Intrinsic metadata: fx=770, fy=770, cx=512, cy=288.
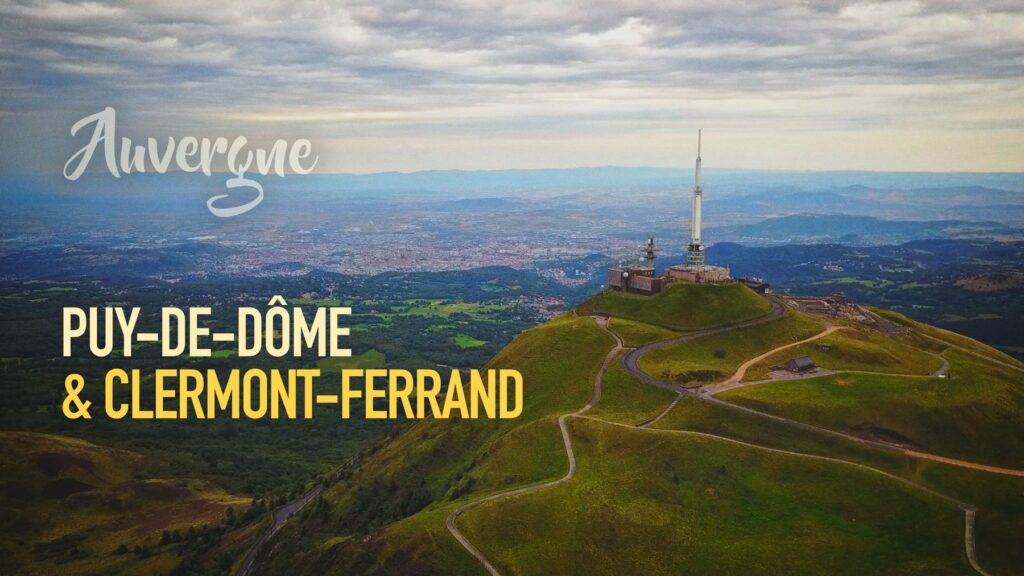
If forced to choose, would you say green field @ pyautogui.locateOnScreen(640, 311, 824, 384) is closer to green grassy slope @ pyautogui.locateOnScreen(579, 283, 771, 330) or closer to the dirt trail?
the dirt trail

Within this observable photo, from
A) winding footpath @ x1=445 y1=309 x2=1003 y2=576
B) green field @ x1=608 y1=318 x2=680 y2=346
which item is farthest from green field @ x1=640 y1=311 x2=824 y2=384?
green field @ x1=608 y1=318 x2=680 y2=346

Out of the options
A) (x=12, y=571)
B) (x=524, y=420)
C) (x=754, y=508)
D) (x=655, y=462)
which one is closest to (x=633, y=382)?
(x=524, y=420)

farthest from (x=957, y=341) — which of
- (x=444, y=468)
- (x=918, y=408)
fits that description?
(x=444, y=468)

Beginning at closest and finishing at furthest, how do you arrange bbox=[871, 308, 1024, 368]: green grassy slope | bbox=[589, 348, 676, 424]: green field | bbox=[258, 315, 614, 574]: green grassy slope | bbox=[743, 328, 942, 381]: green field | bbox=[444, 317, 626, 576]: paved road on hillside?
bbox=[444, 317, 626, 576]: paved road on hillside, bbox=[258, 315, 614, 574]: green grassy slope, bbox=[589, 348, 676, 424]: green field, bbox=[743, 328, 942, 381]: green field, bbox=[871, 308, 1024, 368]: green grassy slope

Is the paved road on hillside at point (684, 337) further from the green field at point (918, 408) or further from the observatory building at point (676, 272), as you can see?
the green field at point (918, 408)

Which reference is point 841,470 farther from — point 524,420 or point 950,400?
point 524,420

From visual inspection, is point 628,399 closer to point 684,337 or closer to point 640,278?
point 684,337

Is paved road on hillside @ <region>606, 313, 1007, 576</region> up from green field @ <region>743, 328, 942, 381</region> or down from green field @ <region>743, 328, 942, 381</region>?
down
